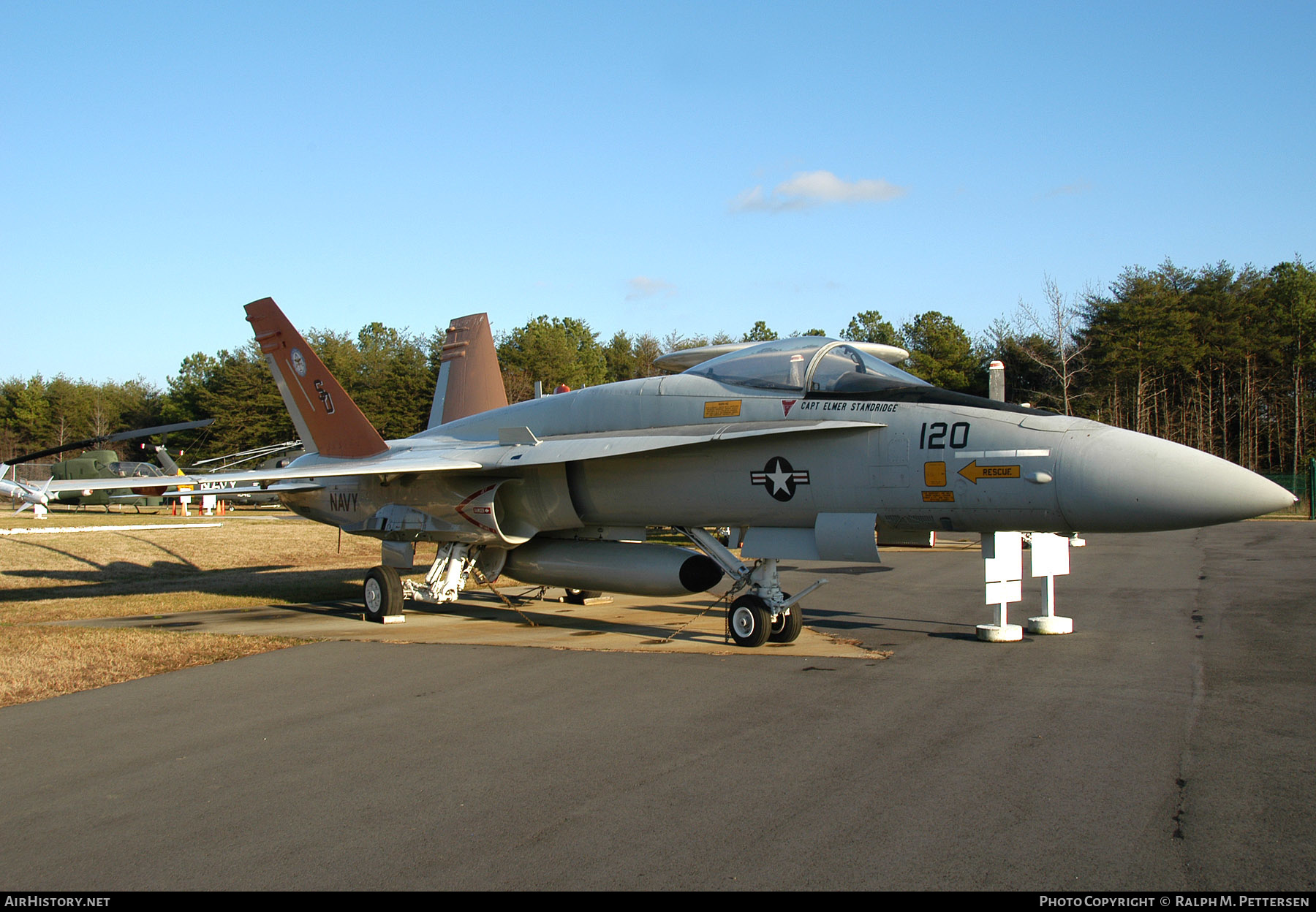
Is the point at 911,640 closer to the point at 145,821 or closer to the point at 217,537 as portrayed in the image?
the point at 145,821

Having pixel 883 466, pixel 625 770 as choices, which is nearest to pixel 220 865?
pixel 625 770

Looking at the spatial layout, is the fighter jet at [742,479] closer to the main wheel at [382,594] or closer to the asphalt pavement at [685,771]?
the main wheel at [382,594]

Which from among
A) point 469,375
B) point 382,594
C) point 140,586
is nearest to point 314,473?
point 382,594

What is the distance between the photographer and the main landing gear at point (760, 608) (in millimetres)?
9188

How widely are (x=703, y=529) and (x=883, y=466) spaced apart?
2870mm

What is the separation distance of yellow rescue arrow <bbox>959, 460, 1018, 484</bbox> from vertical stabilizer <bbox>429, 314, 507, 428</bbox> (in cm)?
976

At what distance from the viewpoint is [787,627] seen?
939cm

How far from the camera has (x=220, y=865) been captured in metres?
3.76

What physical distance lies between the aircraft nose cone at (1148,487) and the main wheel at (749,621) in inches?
121

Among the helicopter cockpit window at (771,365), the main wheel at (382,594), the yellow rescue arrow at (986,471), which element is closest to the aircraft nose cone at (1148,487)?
the yellow rescue arrow at (986,471)

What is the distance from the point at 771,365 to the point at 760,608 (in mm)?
2493

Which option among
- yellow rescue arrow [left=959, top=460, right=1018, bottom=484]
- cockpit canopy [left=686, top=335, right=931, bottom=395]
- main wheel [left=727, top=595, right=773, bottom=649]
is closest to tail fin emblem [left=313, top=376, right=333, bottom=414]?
cockpit canopy [left=686, top=335, right=931, bottom=395]

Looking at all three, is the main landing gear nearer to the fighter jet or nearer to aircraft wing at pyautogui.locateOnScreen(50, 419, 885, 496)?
the fighter jet

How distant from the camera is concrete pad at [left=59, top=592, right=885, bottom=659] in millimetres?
9438
